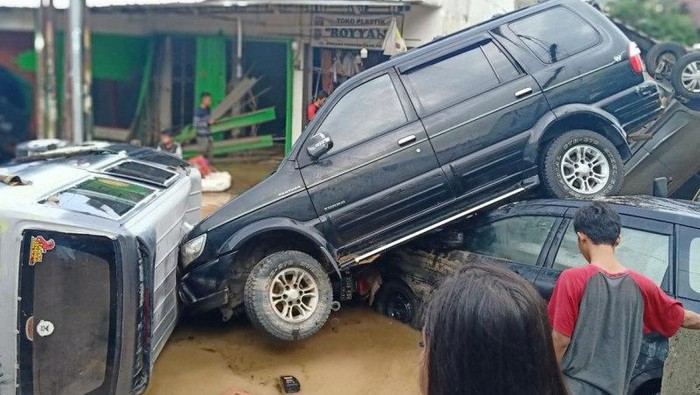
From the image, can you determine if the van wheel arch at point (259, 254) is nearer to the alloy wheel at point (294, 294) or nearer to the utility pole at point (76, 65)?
the alloy wheel at point (294, 294)

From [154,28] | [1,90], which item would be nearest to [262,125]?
[154,28]

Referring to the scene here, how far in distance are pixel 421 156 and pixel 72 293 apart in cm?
284

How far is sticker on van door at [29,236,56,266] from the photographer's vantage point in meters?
3.74

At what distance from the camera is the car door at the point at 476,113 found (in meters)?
5.58

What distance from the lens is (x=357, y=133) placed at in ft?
18.3

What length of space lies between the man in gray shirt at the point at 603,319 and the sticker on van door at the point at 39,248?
105 inches

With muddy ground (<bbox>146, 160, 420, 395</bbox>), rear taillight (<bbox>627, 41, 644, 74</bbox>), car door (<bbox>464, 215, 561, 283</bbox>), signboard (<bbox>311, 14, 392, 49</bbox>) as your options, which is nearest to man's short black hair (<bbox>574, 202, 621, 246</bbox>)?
car door (<bbox>464, 215, 561, 283</bbox>)

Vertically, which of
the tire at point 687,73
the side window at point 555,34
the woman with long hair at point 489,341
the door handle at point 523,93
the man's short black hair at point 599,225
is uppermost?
the side window at point 555,34

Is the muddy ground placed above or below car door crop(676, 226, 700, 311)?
below

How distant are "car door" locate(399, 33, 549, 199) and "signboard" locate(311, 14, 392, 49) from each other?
4.66m

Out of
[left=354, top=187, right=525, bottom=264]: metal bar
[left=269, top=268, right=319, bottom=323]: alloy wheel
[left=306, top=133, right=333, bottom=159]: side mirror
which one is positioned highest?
[left=306, top=133, right=333, bottom=159]: side mirror

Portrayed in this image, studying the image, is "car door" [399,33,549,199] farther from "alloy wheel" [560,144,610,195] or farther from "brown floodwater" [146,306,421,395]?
"brown floodwater" [146,306,421,395]

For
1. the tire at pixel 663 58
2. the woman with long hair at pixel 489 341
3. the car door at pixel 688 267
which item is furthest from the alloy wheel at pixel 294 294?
the tire at pixel 663 58

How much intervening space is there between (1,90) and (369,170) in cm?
1021
